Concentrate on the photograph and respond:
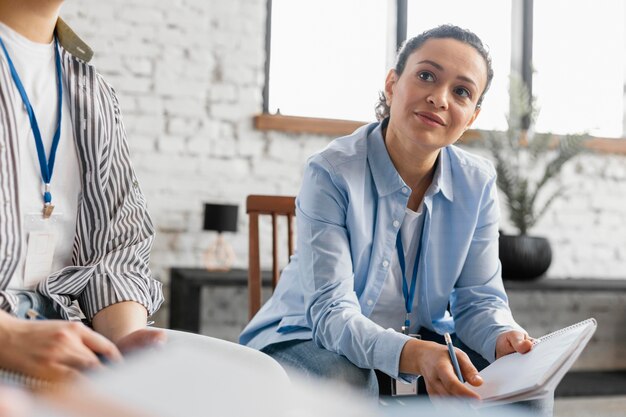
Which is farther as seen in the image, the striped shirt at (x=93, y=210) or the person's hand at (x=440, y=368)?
the person's hand at (x=440, y=368)

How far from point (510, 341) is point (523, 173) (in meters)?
3.49

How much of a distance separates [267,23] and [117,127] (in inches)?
134

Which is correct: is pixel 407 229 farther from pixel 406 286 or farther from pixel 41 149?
pixel 41 149

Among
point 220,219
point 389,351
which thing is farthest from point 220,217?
point 389,351

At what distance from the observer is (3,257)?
1.02 meters

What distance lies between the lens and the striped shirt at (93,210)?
1025mm

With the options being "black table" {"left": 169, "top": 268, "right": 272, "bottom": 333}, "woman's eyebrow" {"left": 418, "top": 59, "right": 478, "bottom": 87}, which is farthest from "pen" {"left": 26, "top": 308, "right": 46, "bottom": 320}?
"black table" {"left": 169, "top": 268, "right": 272, "bottom": 333}

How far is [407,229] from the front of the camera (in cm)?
177

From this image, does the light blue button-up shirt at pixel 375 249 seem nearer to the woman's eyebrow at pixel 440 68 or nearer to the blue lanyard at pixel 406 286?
the blue lanyard at pixel 406 286

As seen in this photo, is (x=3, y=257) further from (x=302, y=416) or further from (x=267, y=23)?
(x=267, y=23)

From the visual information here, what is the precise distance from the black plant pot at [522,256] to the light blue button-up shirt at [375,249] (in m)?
2.32

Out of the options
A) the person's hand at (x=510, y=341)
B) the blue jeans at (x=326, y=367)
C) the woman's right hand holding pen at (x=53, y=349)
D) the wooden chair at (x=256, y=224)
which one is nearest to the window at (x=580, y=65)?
the wooden chair at (x=256, y=224)

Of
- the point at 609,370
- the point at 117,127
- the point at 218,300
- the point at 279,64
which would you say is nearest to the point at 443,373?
the point at 117,127

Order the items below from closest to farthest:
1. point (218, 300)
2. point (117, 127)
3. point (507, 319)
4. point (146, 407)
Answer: point (146, 407) < point (117, 127) < point (507, 319) < point (218, 300)
